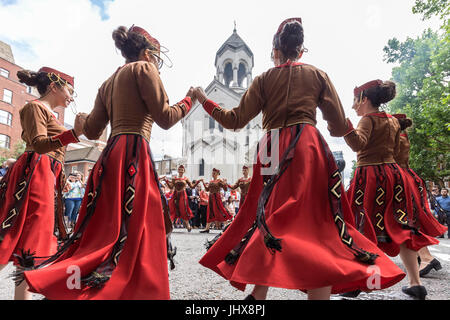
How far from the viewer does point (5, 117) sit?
35406mm

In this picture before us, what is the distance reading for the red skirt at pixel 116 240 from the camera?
1742 millimetres

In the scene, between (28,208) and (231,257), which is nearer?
(231,257)

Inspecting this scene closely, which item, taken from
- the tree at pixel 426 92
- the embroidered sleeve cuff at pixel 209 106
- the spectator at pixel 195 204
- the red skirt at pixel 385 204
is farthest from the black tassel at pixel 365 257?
the tree at pixel 426 92

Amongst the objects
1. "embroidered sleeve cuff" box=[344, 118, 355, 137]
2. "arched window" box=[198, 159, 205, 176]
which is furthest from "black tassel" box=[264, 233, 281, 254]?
"arched window" box=[198, 159, 205, 176]

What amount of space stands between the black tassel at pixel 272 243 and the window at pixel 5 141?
4112cm

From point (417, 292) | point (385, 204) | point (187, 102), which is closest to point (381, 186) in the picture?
point (385, 204)

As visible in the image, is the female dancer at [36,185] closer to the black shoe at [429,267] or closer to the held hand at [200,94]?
the held hand at [200,94]

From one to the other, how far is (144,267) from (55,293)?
0.48 meters

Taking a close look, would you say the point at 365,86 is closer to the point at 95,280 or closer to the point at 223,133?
the point at 95,280

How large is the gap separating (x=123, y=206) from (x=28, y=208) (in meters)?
1.16

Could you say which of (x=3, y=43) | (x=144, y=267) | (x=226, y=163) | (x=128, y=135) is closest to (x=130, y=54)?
(x=128, y=135)

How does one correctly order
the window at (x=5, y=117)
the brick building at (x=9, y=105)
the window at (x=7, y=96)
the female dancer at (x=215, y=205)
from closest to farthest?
the female dancer at (x=215, y=205) < the brick building at (x=9, y=105) < the window at (x=5, y=117) < the window at (x=7, y=96)

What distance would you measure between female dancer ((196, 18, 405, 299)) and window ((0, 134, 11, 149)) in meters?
40.3
